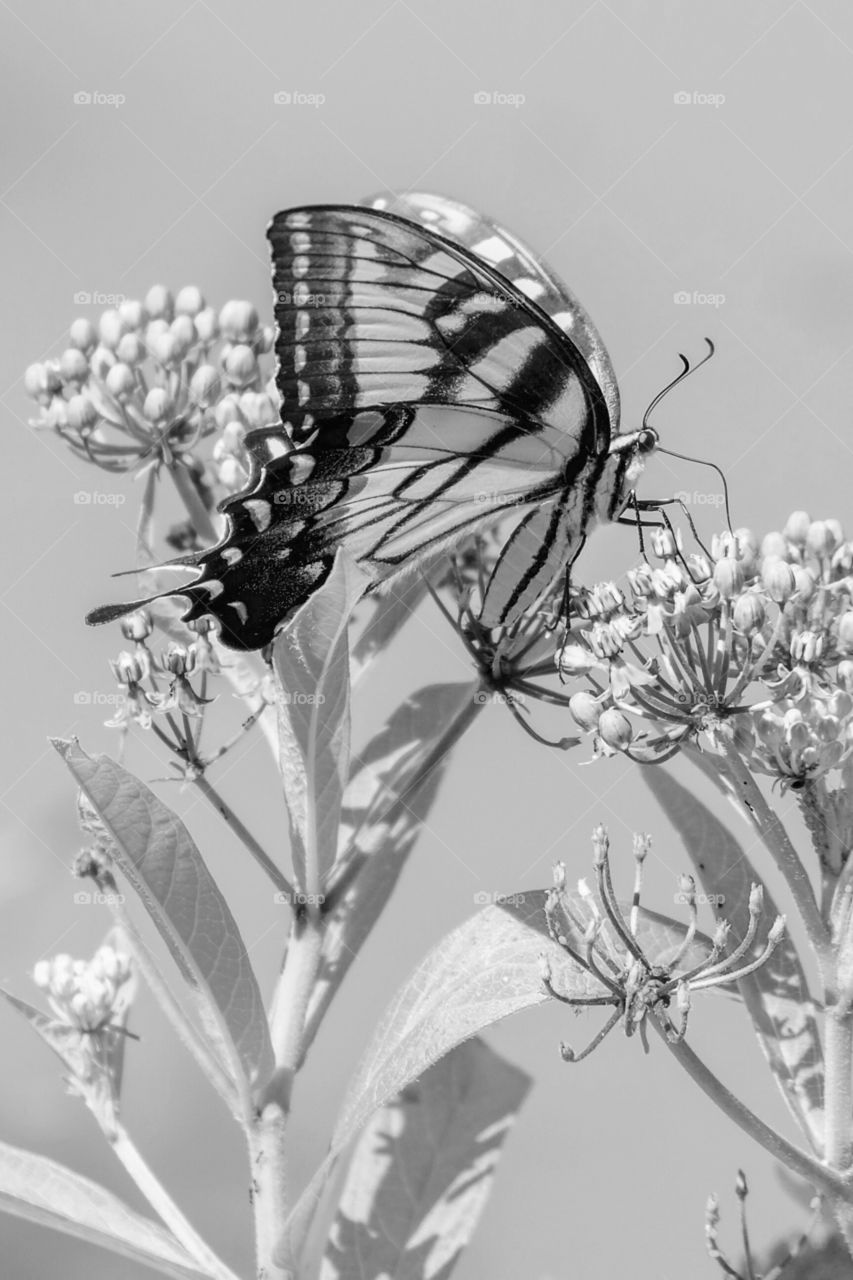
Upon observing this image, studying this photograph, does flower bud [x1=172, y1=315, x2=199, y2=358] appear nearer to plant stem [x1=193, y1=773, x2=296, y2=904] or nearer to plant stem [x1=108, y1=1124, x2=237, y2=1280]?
plant stem [x1=193, y1=773, x2=296, y2=904]

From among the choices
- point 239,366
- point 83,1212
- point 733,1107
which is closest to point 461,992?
point 733,1107

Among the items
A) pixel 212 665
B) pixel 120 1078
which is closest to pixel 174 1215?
pixel 120 1078

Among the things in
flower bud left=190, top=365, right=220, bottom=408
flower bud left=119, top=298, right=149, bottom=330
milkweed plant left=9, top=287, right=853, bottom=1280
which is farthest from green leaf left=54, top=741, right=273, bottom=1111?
flower bud left=119, top=298, right=149, bottom=330

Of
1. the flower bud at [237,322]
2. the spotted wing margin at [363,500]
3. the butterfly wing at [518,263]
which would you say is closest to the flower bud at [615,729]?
the spotted wing margin at [363,500]

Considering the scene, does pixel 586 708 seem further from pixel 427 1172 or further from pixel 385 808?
pixel 427 1172

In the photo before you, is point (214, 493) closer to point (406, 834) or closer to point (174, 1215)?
point (406, 834)

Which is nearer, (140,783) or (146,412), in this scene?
(140,783)

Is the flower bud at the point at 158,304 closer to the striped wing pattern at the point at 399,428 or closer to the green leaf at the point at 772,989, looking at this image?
the striped wing pattern at the point at 399,428
